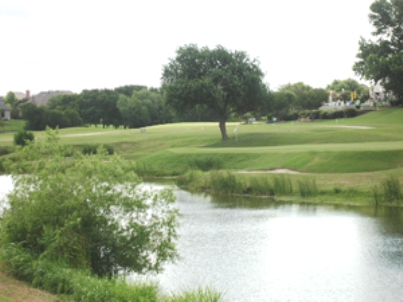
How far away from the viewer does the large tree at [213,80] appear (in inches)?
2335

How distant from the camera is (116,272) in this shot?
16.4 metres

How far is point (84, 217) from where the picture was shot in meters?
15.8

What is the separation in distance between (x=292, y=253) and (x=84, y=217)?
7.94 meters

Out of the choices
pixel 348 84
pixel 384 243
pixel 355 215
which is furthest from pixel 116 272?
pixel 348 84

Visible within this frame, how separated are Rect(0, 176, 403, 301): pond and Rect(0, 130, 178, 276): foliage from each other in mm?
1613

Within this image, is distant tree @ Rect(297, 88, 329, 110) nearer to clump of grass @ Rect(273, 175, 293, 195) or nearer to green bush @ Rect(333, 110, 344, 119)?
green bush @ Rect(333, 110, 344, 119)

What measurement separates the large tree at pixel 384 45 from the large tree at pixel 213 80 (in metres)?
20.4

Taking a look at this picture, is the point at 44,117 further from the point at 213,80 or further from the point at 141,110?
the point at 213,80

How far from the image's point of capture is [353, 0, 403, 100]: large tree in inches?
2995

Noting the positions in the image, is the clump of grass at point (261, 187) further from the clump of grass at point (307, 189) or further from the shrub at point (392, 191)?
the shrub at point (392, 191)

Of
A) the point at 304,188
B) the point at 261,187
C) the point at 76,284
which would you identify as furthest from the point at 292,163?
the point at 76,284

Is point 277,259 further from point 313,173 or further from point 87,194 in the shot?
point 313,173

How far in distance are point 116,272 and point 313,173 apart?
2381cm

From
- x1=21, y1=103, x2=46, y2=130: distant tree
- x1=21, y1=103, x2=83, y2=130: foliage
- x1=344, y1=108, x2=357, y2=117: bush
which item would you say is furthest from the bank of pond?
x1=21, y1=103, x2=83, y2=130: foliage
